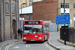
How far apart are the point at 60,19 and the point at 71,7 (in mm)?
48400

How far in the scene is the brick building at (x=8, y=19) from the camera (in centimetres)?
2781

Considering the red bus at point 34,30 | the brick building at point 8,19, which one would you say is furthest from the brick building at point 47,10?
the red bus at point 34,30

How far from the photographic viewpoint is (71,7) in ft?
230

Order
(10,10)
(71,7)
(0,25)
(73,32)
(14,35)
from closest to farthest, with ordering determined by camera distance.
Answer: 1. (73,32)
2. (0,25)
3. (10,10)
4. (14,35)
5. (71,7)

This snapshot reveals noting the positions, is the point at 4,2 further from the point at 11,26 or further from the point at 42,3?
the point at 42,3

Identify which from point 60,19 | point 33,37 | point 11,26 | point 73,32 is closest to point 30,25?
point 33,37

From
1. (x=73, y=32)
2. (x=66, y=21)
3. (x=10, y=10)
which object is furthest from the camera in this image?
(x=10, y=10)

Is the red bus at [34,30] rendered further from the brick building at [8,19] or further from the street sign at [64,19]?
the brick building at [8,19]

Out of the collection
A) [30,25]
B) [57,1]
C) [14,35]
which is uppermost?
[57,1]

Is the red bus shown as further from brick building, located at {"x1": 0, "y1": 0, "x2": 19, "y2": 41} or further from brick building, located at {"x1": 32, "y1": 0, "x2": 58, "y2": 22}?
brick building, located at {"x1": 32, "y1": 0, "x2": 58, "y2": 22}

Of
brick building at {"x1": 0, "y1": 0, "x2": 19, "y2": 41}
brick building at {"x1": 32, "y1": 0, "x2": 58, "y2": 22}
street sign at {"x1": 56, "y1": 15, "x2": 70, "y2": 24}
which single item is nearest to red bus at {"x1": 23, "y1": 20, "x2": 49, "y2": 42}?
street sign at {"x1": 56, "y1": 15, "x2": 70, "y2": 24}

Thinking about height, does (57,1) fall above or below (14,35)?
above

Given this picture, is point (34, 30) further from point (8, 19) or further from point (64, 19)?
point (8, 19)

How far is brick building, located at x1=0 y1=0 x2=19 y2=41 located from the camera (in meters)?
27.8
